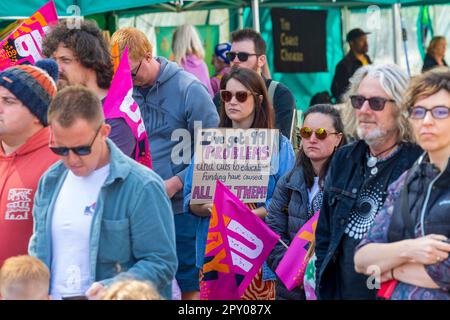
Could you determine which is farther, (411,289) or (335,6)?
(335,6)

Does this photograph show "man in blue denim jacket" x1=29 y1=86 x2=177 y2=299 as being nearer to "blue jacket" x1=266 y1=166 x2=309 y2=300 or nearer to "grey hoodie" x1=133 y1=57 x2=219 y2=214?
"blue jacket" x1=266 y1=166 x2=309 y2=300

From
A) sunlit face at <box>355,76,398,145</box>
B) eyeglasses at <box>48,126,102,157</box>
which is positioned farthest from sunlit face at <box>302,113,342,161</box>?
eyeglasses at <box>48,126,102,157</box>

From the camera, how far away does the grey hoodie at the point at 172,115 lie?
688 cm

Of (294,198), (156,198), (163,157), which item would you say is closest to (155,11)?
(163,157)

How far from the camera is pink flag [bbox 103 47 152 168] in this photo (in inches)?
241

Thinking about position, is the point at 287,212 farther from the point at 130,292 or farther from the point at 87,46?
the point at 130,292

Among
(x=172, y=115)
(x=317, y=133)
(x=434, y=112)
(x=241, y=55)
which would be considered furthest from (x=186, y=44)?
(x=434, y=112)

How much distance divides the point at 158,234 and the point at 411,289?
111 cm

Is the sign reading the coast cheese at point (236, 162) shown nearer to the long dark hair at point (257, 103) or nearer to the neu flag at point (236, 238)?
the long dark hair at point (257, 103)

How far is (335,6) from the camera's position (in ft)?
48.0

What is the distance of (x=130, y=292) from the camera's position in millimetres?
3828
